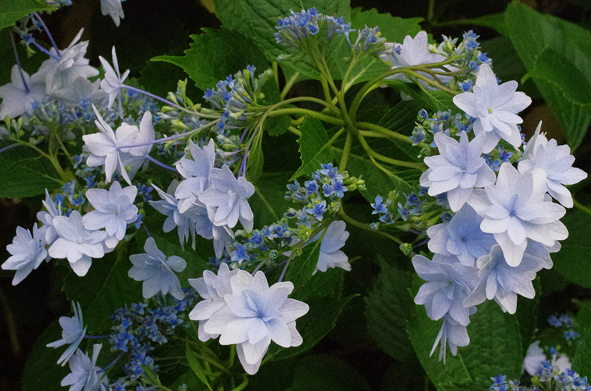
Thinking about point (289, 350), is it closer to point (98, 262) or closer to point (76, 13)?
point (98, 262)

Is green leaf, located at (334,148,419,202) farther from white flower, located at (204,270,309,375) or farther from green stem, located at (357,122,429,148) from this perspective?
white flower, located at (204,270,309,375)

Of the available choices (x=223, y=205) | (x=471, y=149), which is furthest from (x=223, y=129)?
(x=471, y=149)

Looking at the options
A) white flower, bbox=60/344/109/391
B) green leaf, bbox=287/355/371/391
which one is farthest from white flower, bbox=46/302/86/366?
green leaf, bbox=287/355/371/391

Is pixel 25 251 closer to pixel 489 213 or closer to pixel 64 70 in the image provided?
pixel 64 70

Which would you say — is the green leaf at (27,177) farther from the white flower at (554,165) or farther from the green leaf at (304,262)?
the white flower at (554,165)

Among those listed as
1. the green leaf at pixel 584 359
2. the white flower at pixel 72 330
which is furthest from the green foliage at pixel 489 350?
the white flower at pixel 72 330

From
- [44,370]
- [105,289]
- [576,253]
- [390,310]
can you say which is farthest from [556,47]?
[44,370]
